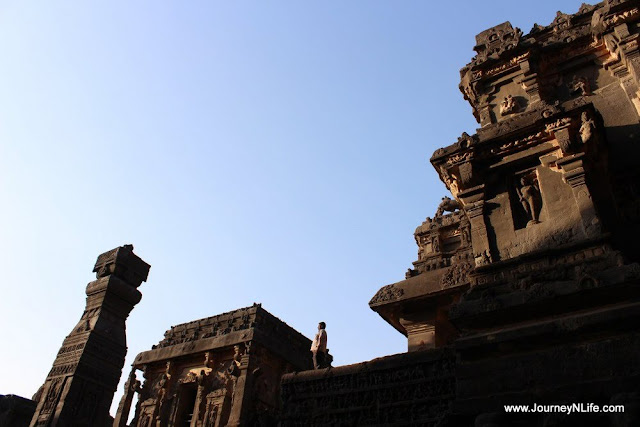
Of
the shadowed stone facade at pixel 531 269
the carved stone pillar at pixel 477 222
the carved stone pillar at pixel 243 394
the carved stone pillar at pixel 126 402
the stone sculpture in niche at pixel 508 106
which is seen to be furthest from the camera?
the carved stone pillar at pixel 126 402

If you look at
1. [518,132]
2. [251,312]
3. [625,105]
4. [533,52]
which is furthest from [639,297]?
[251,312]

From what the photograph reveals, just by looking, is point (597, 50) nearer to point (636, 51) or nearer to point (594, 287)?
point (636, 51)

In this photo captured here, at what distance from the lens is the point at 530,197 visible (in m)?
7.87

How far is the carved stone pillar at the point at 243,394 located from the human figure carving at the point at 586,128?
1412cm

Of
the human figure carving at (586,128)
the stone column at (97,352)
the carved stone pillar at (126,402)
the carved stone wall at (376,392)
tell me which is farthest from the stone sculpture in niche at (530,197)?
the carved stone pillar at (126,402)

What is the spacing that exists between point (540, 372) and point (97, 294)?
1447cm

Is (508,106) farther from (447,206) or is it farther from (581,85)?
(447,206)

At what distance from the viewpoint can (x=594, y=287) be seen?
Result: 5.89m

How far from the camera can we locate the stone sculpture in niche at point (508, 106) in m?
10.5

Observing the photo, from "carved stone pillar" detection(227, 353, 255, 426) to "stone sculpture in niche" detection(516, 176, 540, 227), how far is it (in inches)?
507

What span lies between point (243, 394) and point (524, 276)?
43.8 ft

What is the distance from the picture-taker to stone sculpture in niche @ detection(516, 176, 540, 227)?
303 inches

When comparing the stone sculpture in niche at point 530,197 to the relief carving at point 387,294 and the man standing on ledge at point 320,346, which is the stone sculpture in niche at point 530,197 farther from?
the man standing on ledge at point 320,346

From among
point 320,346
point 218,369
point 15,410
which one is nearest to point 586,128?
point 320,346
